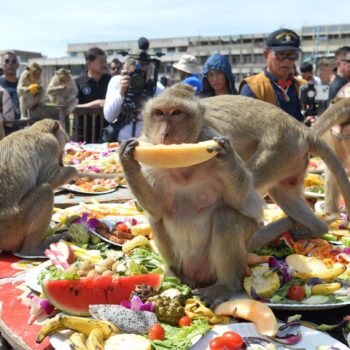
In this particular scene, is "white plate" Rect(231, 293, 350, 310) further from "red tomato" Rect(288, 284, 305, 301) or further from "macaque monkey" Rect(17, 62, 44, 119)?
"macaque monkey" Rect(17, 62, 44, 119)

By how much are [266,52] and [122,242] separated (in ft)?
8.46

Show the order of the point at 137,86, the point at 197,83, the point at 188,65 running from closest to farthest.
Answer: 1. the point at 137,86
2. the point at 197,83
3. the point at 188,65

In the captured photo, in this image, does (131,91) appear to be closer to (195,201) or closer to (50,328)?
(195,201)

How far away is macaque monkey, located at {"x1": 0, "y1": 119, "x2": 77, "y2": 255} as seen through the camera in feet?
→ 11.7

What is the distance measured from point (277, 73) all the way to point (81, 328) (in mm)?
3540

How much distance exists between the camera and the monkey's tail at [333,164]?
371cm

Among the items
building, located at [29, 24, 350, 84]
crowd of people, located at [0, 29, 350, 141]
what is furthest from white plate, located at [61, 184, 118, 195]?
building, located at [29, 24, 350, 84]

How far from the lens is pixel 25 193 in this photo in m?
3.69

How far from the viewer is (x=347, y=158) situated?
4.65m

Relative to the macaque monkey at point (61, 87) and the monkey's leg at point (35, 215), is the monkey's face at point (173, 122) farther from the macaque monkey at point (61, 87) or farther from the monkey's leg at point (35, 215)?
the macaque monkey at point (61, 87)

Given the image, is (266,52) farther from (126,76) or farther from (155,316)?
(155,316)

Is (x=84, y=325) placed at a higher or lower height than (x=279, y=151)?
lower

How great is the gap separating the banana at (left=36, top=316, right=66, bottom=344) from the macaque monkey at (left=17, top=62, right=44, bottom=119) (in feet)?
34.2

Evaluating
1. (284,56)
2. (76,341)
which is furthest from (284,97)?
(76,341)
